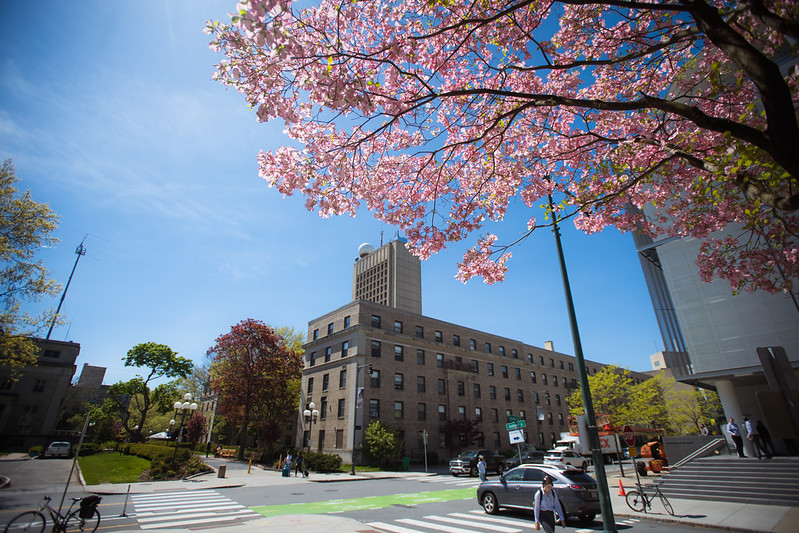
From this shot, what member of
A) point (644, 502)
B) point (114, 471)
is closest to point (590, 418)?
point (644, 502)

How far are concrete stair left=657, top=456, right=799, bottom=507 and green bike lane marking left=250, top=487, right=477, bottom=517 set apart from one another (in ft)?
29.6

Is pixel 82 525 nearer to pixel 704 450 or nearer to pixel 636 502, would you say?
pixel 636 502

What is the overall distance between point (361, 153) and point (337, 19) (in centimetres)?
258

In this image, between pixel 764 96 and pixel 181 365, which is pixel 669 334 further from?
pixel 181 365

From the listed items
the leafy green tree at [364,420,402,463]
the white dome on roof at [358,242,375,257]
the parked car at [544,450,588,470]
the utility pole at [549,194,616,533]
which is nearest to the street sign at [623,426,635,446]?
the utility pole at [549,194,616,533]

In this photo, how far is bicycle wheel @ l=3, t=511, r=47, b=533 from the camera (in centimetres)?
782

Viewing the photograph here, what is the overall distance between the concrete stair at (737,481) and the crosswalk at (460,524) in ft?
19.6

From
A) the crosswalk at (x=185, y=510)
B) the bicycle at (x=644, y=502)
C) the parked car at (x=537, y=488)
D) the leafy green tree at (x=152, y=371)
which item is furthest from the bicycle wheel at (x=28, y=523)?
the leafy green tree at (x=152, y=371)

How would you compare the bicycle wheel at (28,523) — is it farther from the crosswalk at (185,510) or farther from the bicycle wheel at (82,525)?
the crosswalk at (185,510)

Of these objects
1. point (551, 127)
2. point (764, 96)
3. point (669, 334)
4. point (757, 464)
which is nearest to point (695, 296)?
point (669, 334)

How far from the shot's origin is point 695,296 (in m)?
20.3

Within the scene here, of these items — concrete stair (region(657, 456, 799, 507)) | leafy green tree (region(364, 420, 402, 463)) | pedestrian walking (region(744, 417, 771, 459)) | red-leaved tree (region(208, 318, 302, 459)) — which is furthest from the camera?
red-leaved tree (region(208, 318, 302, 459))

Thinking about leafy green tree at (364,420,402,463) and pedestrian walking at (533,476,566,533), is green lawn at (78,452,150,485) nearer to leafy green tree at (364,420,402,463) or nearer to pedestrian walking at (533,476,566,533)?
leafy green tree at (364,420,402,463)

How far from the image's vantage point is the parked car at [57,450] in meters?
32.4
